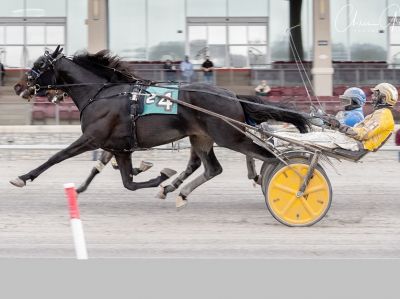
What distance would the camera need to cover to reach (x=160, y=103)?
912cm

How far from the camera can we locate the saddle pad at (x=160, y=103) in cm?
906

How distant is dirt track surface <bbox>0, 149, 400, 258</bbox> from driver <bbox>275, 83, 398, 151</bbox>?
93cm

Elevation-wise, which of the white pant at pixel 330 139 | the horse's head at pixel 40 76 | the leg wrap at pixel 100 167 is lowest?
the leg wrap at pixel 100 167

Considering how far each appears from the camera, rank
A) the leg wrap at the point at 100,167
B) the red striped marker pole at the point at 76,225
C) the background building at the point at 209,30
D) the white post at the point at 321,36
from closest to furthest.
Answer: the red striped marker pole at the point at 76,225, the leg wrap at the point at 100,167, the white post at the point at 321,36, the background building at the point at 209,30

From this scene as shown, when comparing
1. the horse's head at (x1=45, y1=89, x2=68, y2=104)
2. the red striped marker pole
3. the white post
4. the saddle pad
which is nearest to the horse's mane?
the horse's head at (x1=45, y1=89, x2=68, y2=104)

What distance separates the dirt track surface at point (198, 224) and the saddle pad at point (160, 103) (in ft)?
4.13

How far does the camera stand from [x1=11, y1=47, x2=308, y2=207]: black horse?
29.7 ft

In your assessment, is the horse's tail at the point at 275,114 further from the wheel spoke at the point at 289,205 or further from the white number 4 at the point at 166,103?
the wheel spoke at the point at 289,205

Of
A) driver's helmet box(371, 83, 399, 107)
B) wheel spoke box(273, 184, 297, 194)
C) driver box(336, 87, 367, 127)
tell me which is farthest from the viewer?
driver box(336, 87, 367, 127)

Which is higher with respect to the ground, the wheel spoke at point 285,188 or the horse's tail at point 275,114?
the horse's tail at point 275,114

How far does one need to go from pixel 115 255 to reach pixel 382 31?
78.7ft

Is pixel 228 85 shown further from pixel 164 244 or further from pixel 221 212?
pixel 164 244

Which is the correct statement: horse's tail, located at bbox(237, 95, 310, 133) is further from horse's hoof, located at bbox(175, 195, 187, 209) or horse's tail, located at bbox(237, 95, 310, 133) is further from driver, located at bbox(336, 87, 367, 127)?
horse's hoof, located at bbox(175, 195, 187, 209)

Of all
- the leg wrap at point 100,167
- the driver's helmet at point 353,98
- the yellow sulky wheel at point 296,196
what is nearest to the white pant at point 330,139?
the yellow sulky wheel at point 296,196
